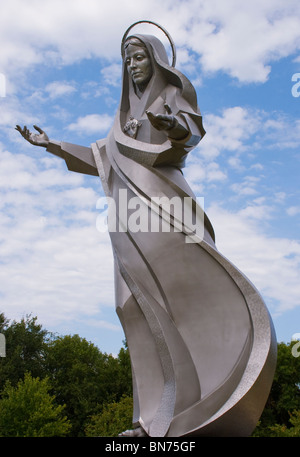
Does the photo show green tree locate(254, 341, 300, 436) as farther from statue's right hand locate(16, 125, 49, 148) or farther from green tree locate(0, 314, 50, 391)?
Answer: statue's right hand locate(16, 125, 49, 148)

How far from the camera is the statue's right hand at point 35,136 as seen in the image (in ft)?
29.7

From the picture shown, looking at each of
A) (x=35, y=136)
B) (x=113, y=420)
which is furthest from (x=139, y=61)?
(x=113, y=420)

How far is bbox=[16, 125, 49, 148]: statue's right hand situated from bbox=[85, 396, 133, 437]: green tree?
48.5 feet

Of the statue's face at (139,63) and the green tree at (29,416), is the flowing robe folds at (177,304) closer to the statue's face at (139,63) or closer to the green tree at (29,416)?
the statue's face at (139,63)

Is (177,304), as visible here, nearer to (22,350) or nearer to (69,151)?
(69,151)

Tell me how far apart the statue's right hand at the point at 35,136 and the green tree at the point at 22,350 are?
17.7 metres

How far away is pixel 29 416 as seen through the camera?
19781mm

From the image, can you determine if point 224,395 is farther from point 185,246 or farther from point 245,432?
point 185,246

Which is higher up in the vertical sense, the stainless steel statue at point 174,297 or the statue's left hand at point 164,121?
the statue's left hand at point 164,121

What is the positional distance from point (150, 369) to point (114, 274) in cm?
163

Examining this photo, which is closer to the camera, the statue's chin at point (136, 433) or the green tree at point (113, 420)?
the statue's chin at point (136, 433)

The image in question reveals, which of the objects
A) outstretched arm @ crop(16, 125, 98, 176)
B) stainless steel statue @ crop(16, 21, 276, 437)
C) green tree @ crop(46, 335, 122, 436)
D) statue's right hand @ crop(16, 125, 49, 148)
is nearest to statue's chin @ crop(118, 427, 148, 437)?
stainless steel statue @ crop(16, 21, 276, 437)

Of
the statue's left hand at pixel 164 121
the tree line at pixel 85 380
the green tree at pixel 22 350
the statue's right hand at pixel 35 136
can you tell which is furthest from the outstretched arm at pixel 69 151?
the green tree at pixel 22 350

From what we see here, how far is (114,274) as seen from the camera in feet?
26.6
